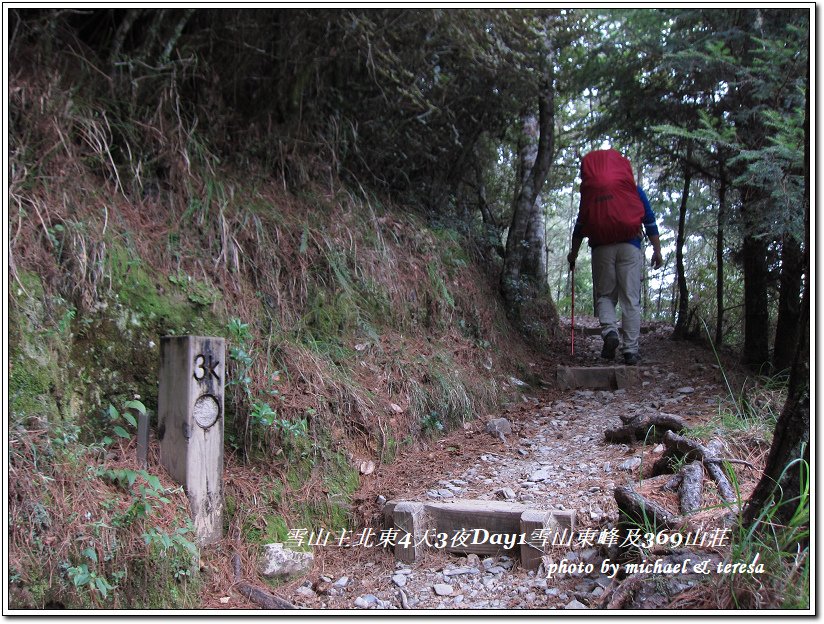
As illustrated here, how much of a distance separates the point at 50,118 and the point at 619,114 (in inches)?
217

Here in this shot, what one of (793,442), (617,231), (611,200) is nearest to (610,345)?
(617,231)

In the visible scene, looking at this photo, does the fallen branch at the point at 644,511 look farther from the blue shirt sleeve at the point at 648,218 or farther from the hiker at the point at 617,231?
the blue shirt sleeve at the point at 648,218

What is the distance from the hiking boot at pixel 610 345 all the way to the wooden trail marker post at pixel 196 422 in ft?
16.7

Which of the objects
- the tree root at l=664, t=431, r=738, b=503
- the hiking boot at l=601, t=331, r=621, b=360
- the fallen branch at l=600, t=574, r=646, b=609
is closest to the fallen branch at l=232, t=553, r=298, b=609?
the fallen branch at l=600, t=574, r=646, b=609

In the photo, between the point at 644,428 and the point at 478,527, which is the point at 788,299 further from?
the point at 478,527

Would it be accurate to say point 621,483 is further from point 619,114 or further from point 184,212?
point 619,114

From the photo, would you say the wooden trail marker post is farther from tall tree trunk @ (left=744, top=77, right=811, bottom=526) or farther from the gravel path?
tall tree trunk @ (left=744, top=77, right=811, bottom=526)

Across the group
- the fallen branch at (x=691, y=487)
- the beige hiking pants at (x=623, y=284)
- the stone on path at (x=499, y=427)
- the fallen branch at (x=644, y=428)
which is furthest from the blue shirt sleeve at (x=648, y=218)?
the fallen branch at (x=691, y=487)

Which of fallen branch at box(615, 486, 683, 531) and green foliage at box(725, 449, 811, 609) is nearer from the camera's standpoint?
green foliage at box(725, 449, 811, 609)

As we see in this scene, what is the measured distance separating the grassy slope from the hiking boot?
203 centimetres

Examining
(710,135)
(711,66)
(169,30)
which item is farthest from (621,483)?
(169,30)

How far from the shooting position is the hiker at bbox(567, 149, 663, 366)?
664 centimetres

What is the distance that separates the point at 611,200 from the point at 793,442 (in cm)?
486
